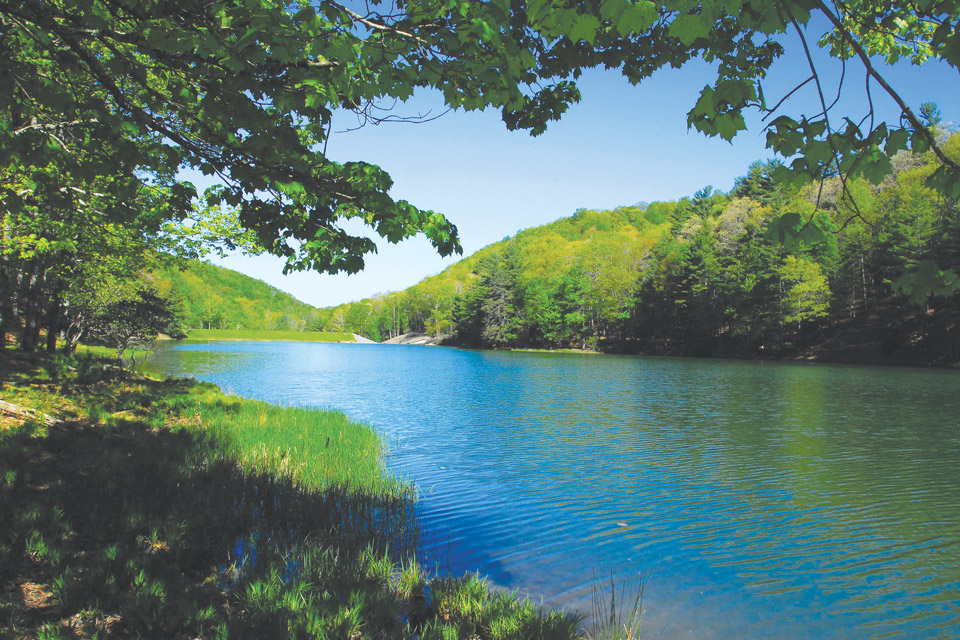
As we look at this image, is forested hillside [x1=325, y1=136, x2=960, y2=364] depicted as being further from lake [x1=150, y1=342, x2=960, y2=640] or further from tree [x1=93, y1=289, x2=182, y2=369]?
tree [x1=93, y1=289, x2=182, y2=369]

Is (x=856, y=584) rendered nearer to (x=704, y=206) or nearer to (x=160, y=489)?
(x=160, y=489)

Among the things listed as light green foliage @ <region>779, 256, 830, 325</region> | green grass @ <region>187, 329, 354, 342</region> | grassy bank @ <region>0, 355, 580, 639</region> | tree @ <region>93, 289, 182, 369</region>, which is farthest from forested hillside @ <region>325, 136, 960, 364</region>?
green grass @ <region>187, 329, 354, 342</region>

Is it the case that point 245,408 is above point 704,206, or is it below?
below

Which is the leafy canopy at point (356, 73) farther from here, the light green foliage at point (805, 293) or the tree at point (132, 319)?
the light green foliage at point (805, 293)

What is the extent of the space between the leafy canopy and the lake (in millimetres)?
4177

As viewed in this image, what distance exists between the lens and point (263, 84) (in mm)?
4312

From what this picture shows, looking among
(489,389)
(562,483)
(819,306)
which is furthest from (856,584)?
(819,306)

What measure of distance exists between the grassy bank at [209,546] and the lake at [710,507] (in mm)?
1180

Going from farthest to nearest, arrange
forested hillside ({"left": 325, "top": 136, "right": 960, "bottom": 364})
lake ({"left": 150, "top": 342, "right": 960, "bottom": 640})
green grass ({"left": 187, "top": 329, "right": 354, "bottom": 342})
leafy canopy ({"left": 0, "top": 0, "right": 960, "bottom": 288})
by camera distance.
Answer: green grass ({"left": 187, "top": 329, "right": 354, "bottom": 342})
forested hillside ({"left": 325, "top": 136, "right": 960, "bottom": 364})
lake ({"left": 150, "top": 342, "right": 960, "bottom": 640})
leafy canopy ({"left": 0, "top": 0, "right": 960, "bottom": 288})

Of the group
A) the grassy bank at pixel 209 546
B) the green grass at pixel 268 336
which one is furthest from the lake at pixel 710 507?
the green grass at pixel 268 336

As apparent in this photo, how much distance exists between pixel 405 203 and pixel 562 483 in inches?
248

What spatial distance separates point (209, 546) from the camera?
5.01m

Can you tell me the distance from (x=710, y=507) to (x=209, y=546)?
23.5 ft

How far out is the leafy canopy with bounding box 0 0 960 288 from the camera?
8.56 feet
